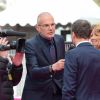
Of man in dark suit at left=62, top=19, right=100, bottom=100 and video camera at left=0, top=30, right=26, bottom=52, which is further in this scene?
video camera at left=0, top=30, right=26, bottom=52

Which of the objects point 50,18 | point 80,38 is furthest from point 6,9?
point 80,38

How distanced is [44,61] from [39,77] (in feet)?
0.53

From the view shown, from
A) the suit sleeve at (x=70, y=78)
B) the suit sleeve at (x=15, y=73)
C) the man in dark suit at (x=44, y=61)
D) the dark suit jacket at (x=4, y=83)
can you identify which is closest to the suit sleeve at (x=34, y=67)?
the man in dark suit at (x=44, y=61)

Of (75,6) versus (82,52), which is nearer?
(82,52)

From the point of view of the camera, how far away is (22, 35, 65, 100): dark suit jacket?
13.3 feet

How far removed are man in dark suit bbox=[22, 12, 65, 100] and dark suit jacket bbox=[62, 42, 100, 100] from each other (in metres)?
0.54

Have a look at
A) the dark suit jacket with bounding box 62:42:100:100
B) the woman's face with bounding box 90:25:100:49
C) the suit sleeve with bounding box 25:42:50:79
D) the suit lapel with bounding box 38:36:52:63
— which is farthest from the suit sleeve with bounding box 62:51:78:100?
the suit lapel with bounding box 38:36:52:63

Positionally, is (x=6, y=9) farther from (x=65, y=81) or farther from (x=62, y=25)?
(x=65, y=81)

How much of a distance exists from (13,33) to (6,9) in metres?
3.86

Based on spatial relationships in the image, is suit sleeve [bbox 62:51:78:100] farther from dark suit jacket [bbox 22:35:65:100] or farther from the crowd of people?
dark suit jacket [bbox 22:35:65:100]

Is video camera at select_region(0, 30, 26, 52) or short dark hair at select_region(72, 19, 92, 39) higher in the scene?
short dark hair at select_region(72, 19, 92, 39)

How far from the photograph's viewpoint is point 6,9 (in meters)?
7.54

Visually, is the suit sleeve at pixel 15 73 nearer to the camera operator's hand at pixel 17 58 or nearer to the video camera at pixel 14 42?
the camera operator's hand at pixel 17 58

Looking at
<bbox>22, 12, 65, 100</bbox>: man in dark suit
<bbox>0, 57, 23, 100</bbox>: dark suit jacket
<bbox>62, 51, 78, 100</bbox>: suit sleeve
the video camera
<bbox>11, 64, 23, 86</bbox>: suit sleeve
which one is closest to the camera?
<bbox>62, 51, 78, 100</bbox>: suit sleeve
